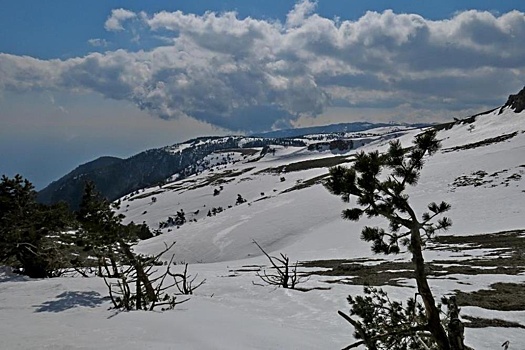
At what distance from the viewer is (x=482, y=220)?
4659cm

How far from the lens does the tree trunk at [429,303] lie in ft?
19.4

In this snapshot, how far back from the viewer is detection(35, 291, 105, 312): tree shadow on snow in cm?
1236

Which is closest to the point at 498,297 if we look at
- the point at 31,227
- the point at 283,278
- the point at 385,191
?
the point at 283,278

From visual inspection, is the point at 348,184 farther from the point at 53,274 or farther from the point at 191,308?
the point at 53,274

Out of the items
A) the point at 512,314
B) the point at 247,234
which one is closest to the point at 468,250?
the point at 512,314

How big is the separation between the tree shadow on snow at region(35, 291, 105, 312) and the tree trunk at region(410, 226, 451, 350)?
34.6ft

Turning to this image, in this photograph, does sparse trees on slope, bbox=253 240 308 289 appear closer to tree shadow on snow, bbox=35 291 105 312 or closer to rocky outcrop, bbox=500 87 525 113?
tree shadow on snow, bbox=35 291 105 312

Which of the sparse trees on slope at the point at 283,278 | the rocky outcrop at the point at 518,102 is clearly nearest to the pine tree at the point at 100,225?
the sparse trees on slope at the point at 283,278

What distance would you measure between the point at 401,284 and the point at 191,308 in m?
11.1

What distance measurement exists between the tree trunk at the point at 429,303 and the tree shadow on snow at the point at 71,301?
34.6ft

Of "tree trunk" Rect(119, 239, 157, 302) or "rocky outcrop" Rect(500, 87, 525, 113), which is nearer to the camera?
"tree trunk" Rect(119, 239, 157, 302)

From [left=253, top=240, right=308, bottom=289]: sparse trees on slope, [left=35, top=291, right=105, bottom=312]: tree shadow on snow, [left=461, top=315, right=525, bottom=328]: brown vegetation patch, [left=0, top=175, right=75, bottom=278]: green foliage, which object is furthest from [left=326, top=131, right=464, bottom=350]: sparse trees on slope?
[left=0, top=175, right=75, bottom=278]: green foliage

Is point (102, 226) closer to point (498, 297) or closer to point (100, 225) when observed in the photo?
point (100, 225)

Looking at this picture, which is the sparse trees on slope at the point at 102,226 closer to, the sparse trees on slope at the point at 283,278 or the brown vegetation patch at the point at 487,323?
the sparse trees on slope at the point at 283,278
